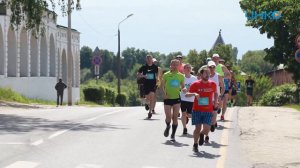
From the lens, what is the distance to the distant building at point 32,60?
43.8 meters

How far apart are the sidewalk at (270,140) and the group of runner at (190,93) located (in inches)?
36.8

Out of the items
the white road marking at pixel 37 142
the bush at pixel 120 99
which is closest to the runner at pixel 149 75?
the white road marking at pixel 37 142

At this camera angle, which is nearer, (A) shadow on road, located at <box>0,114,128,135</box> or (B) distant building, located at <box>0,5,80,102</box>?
(A) shadow on road, located at <box>0,114,128,135</box>

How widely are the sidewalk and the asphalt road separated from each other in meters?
0.31

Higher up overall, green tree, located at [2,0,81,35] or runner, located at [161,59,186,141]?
green tree, located at [2,0,81,35]

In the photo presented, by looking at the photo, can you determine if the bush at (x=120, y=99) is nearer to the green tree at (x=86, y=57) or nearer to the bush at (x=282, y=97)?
the bush at (x=282, y=97)

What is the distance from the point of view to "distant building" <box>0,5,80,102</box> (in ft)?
144

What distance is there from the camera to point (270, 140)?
611 inches

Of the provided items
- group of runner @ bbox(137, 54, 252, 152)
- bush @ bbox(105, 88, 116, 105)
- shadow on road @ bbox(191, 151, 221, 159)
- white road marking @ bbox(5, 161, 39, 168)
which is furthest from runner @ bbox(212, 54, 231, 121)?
bush @ bbox(105, 88, 116, 105)

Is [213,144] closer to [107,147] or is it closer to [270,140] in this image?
[270,140]

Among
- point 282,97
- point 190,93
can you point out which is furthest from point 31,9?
point 282,97

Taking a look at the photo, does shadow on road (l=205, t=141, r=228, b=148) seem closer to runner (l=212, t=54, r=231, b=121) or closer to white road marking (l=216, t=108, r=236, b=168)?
white road marking (l=216, t=108, r=236, b=168)

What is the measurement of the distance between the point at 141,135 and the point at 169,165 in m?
4.84

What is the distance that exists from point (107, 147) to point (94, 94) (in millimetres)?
40900
